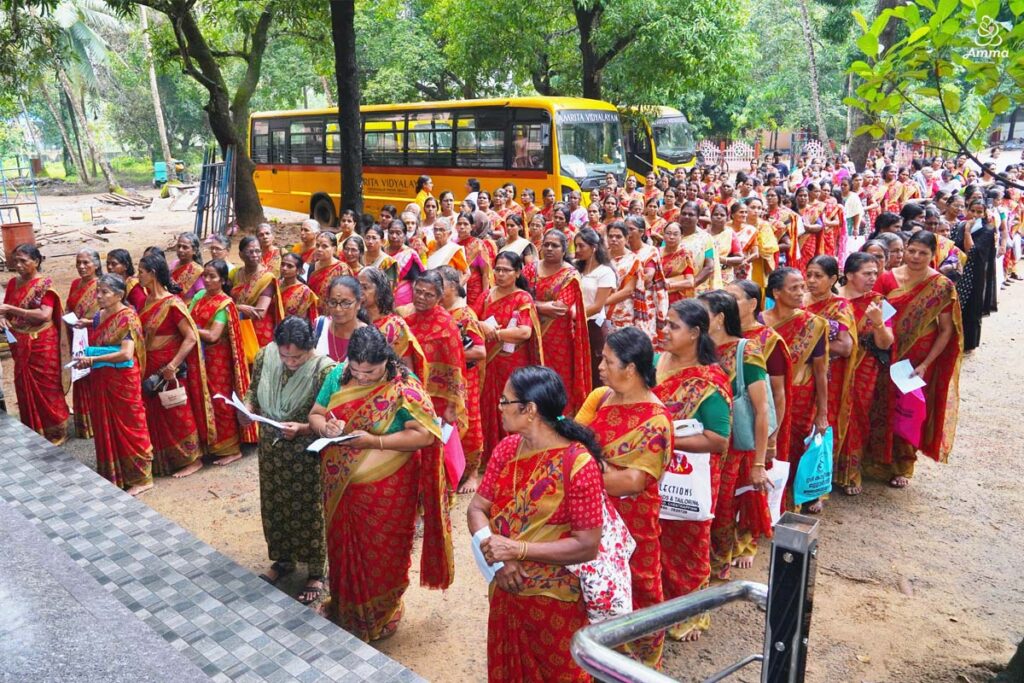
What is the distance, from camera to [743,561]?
15.0 ft

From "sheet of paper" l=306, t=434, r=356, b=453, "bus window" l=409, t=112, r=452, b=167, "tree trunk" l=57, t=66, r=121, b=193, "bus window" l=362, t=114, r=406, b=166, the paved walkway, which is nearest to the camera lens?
the paved walkway

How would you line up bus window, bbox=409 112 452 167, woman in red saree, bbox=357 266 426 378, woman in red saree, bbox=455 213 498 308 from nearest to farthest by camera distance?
woman in red saree, bbox=357 266 426 378, woman in red saree, bbox=455 213 498 308, bus window, bbox=409 112 452 167

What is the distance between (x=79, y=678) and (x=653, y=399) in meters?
1.99

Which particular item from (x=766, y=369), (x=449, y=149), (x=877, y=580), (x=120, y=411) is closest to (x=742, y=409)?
(x=766, y=369)

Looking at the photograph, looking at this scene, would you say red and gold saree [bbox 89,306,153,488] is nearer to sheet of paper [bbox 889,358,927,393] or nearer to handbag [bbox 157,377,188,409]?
handbag [bbox 157,377,188,409]

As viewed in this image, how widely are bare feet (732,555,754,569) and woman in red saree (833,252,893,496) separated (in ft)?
4.34

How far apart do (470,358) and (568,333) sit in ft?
3.46

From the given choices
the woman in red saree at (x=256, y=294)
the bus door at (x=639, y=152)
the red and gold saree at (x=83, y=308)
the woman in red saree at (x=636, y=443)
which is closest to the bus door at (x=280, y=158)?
the bus door at (x=639, y=152)

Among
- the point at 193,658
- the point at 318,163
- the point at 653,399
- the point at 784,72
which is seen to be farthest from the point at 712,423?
the point at 784,72

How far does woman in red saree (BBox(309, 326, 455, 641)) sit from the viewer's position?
3.56 m

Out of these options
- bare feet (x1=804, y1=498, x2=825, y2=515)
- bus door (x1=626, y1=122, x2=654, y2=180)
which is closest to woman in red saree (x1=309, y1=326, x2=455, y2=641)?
bare feet (x1=804, y1=498, x2=825, y2=515)

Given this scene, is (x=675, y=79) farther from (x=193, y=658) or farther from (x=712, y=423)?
(x=193, y=658)

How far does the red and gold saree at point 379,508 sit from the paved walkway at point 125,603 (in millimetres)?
332

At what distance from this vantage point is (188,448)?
6.09 meters
